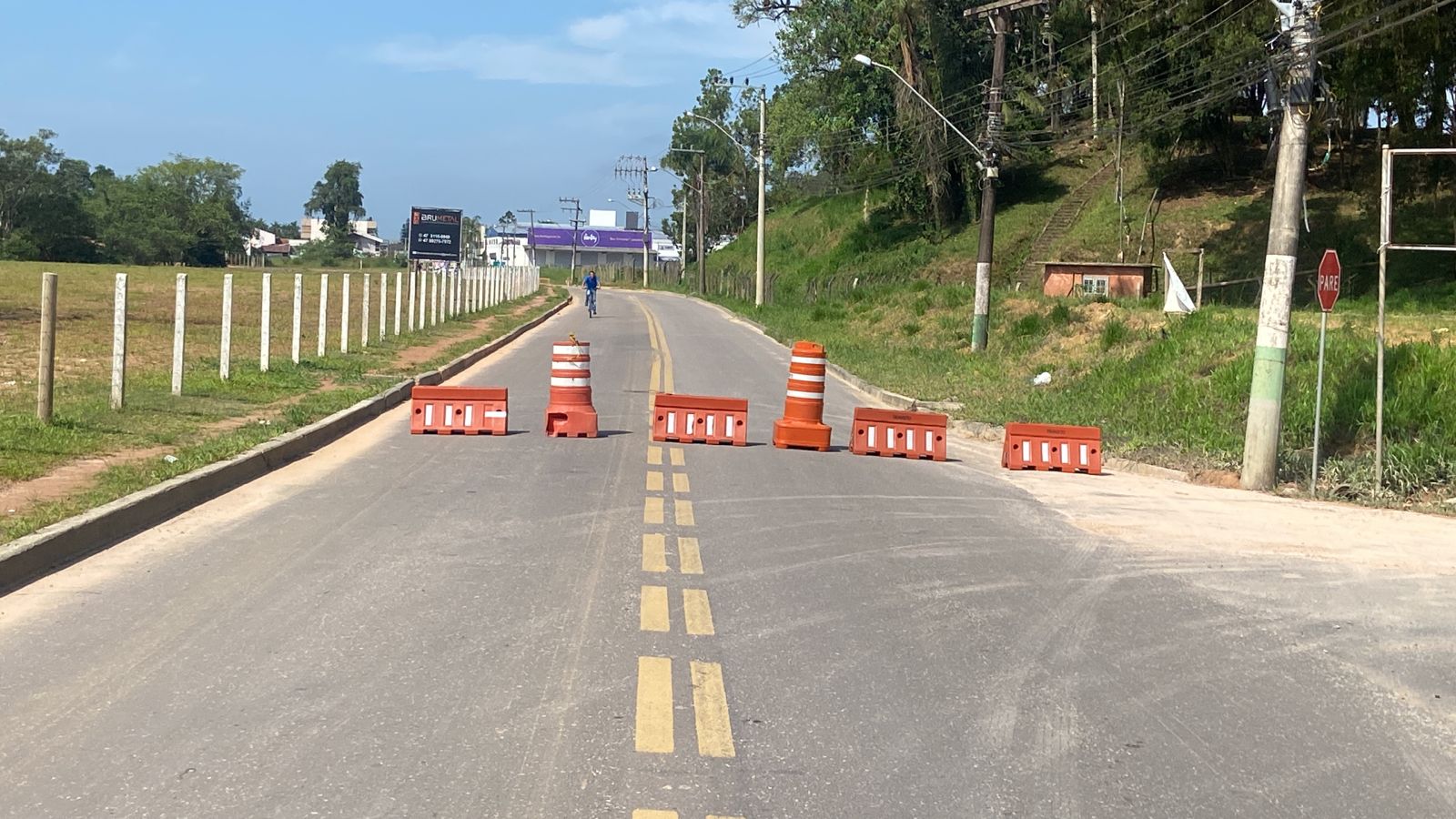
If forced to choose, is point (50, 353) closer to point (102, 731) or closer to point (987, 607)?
point (102, 731)

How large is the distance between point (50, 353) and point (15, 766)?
9.00 meters

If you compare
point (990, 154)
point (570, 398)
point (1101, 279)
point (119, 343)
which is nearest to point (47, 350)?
point (119, 343)

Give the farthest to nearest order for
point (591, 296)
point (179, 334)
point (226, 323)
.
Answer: point (591, 296) → point (226, 323) → point (179, 334)

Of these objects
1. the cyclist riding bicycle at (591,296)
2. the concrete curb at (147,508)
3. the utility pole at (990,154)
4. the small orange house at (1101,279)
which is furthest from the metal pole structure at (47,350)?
the cyclist riding bicycle at (591,296)

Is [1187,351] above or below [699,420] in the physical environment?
above

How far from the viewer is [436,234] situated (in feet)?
184

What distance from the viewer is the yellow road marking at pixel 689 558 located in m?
8.17

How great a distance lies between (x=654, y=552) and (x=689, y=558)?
Result: 27 cm

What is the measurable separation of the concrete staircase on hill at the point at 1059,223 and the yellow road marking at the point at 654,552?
38.2m

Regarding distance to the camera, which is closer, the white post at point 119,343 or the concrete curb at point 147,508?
the concrete curb at point 147,508

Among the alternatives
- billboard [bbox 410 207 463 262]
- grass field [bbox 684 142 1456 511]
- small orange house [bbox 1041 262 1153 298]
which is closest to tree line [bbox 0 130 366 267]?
billboard [bbox 410 207 463 262]

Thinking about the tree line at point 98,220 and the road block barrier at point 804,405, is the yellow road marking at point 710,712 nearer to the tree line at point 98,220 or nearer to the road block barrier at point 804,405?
the road block barrier at point 804,405

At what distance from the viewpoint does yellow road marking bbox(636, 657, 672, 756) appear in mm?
5105

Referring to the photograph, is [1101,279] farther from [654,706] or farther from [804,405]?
[654,706]
